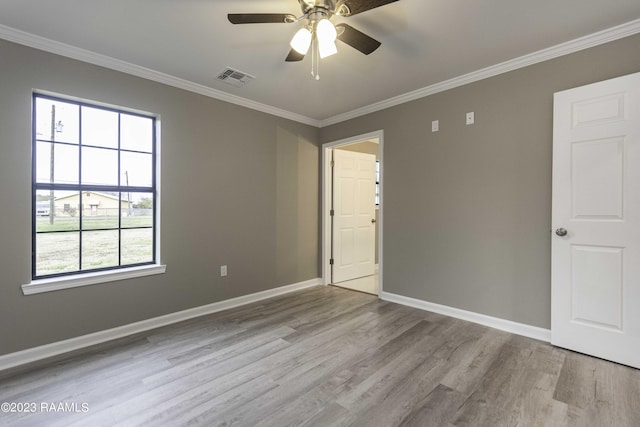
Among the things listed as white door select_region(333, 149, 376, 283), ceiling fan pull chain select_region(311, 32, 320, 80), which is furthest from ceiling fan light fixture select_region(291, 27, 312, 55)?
white door select_region(333, 149, 376, 283)

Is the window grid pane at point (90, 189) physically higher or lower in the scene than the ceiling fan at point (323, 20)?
lower

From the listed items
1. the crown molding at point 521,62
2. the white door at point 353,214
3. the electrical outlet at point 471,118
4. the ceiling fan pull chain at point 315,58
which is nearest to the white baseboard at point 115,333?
the white door at point 353,214

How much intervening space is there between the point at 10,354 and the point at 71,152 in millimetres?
1621

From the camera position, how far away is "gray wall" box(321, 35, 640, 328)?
8.22ft

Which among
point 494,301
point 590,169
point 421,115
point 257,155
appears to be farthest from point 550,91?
point 257,155

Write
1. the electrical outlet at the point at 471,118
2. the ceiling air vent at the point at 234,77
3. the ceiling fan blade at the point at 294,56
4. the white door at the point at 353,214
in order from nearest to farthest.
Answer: the ceiling fan blade at the point at 294,56, the ceiling air vent at the point at 234,77, the electrical outlet at the point at 471,118, the white door at the point at 353,214

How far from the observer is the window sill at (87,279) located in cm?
225

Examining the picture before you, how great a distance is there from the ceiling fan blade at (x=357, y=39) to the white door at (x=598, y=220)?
66.7 inches

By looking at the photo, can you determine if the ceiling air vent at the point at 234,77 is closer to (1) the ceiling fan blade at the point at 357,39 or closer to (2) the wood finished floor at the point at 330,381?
(1) the ceiling fan blade at the point at 357,39

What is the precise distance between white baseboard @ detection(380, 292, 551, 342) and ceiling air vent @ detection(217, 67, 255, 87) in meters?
2.95

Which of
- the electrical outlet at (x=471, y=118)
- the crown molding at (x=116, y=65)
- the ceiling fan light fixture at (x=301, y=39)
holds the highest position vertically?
the crown molding at (x=116, y=65)

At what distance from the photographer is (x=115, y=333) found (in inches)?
102

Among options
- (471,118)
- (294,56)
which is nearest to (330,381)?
(294,56)

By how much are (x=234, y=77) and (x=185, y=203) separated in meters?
1.40
